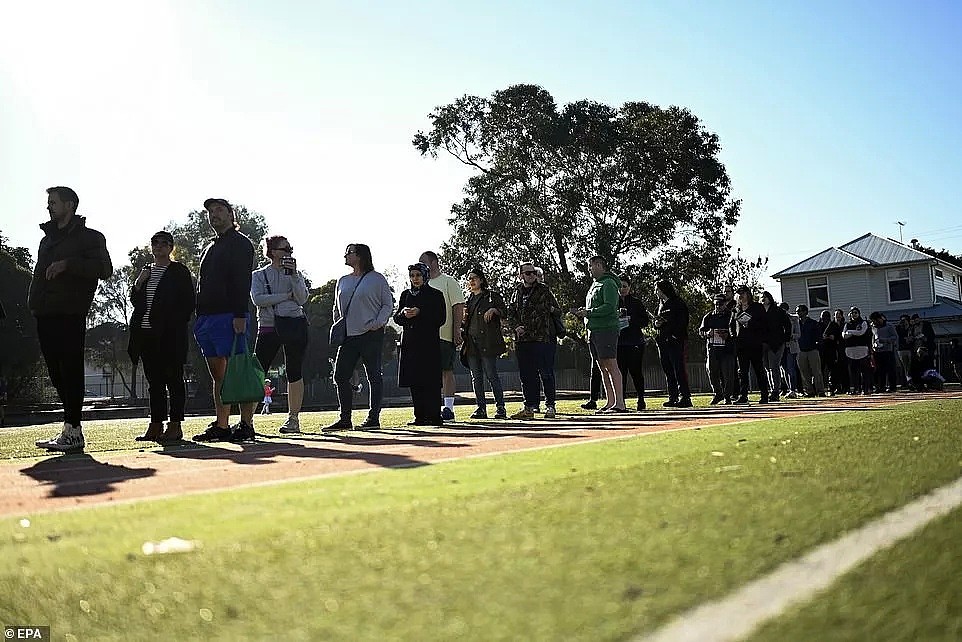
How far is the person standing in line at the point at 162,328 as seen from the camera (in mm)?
8992

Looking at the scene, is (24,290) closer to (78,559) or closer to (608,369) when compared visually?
(608,369)

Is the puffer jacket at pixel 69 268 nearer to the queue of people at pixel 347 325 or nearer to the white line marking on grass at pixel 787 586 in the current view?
the queue of people at pixel 347 325

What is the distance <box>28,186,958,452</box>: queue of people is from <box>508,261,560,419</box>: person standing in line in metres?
0.02

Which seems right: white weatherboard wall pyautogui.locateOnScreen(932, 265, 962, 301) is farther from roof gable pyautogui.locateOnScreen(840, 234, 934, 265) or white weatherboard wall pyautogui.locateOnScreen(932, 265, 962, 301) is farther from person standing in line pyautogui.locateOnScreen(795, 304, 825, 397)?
person standing in line pyautogui.locateOnScreen(795, 304, 825, 397)

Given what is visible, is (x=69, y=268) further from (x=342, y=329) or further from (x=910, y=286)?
(x=910, y=286)

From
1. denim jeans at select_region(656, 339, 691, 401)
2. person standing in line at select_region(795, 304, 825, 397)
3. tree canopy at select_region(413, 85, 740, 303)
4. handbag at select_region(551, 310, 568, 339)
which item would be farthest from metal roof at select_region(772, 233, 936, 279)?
handbag at select_region(551, 310, 568, 339)

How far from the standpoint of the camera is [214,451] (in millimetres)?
7887

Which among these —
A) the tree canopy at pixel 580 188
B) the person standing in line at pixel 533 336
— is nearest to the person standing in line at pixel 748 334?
the person standing in line at pixel 533 336

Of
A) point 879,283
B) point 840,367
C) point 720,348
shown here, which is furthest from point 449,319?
point 879,283

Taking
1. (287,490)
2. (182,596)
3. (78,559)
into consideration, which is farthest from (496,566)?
(287,490)

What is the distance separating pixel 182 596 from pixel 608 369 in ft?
39.7

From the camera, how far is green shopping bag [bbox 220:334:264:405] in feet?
28.0

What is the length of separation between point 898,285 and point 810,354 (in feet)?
135

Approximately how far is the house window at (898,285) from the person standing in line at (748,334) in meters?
45.1
